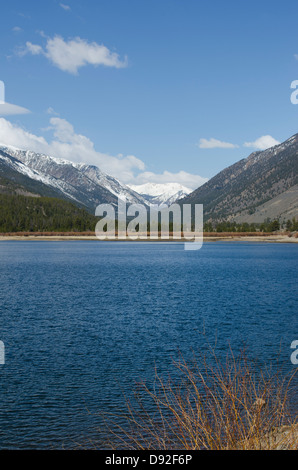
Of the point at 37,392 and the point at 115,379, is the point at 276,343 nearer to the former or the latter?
the point at 115,379

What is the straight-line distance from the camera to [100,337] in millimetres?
29359

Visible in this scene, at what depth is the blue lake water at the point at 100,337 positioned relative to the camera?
17.2 meters

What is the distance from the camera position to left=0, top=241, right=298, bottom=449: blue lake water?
17.2 metres

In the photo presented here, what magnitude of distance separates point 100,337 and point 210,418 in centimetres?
1454

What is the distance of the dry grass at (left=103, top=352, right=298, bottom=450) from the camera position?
9.27m

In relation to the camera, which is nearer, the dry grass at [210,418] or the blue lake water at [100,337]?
the dry grass at [210,418]

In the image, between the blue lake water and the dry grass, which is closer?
the dry grass

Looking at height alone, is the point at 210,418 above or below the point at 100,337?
above

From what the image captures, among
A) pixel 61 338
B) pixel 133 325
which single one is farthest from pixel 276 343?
pixel 61 338

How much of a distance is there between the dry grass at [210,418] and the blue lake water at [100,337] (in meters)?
1.30

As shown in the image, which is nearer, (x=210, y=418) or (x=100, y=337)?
(x=210, y=418)

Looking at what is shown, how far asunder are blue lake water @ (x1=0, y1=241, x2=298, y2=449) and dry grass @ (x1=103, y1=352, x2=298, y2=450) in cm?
130

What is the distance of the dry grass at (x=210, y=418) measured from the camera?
9266 millimetres
